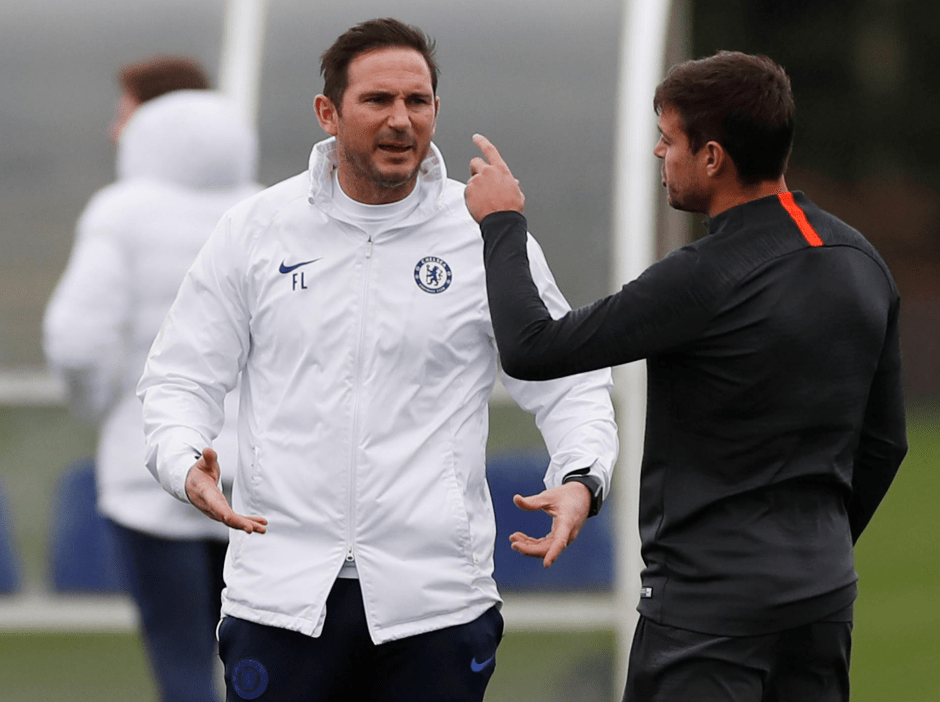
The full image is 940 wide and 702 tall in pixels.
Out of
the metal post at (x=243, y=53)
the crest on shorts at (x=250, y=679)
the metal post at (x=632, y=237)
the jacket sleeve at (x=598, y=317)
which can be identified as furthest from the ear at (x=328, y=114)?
the metal post at (x=243, y=53)

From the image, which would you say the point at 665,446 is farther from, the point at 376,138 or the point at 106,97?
the point at 106,97

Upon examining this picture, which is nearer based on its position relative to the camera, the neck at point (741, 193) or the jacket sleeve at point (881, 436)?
the neck at point (741, 193)

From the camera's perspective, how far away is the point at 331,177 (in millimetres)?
3312

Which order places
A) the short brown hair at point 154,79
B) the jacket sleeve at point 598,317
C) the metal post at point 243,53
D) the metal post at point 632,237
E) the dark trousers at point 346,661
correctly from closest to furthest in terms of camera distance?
the jacket sleeve at point 598,317 → the dark trousers at point 346,661 → the short brown hair at point 154,79 → the metal post at point 632,237 → the metal post at point 243,53

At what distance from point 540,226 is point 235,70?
131cm

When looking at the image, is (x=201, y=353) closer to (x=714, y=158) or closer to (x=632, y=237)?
(x=714, y=158)

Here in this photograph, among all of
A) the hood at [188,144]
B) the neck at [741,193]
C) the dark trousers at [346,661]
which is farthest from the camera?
the hood at [188,144]

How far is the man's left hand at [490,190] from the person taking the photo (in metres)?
3.02

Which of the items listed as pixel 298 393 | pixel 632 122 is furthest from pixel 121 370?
pixel 632 122

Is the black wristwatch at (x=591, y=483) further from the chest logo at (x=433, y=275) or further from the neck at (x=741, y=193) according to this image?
the neck at (x=741, y=193)

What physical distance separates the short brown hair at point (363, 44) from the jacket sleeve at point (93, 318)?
148 centimetres

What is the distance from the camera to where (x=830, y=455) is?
2939 millimetres

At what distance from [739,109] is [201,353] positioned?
1204 mm


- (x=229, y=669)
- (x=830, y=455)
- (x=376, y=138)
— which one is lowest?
(x=229, y=669)
